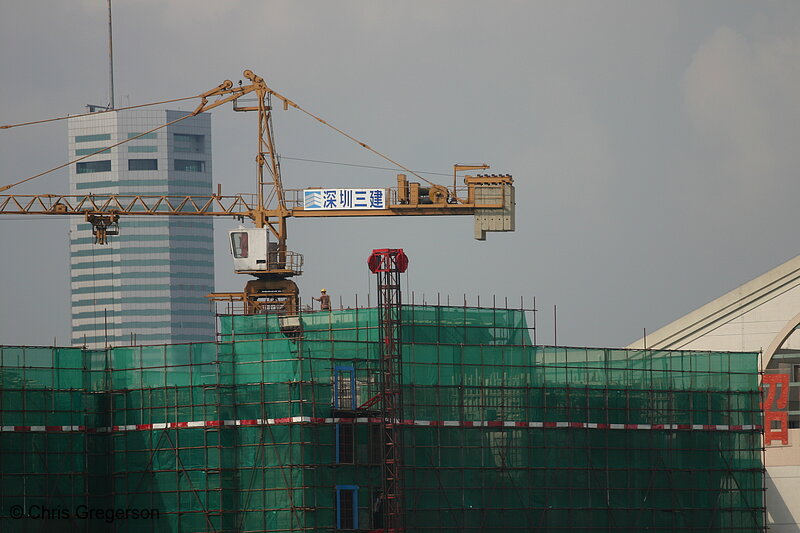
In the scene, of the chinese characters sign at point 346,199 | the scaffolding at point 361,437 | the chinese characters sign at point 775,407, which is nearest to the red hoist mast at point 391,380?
the scaffolding at point 361,437

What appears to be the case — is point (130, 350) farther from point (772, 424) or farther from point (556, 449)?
point (772, 424)

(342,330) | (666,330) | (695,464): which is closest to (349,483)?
(342,330)

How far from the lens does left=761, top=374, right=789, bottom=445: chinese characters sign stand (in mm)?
116125

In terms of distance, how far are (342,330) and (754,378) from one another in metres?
30.3

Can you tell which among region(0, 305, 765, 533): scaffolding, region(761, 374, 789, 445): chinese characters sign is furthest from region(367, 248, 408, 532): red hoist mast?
region(761, 374, 789, 445): chinese characters sign

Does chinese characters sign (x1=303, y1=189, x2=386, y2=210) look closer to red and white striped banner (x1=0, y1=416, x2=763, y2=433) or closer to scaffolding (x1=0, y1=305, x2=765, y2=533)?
scaffolding (x1=0, y1=305, x2=765, y2=533)

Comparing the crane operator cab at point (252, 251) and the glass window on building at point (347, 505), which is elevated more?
the crane operator cab at point (252, 251)

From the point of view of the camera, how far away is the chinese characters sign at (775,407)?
4572 inches

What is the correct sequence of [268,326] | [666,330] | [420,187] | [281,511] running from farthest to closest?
[420,187] → [666,330] → [268,326] → [281,511]

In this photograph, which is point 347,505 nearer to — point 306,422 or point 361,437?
point 361,437

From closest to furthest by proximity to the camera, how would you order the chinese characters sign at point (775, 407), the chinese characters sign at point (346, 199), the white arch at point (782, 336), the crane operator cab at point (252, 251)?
the chinese characters sign at point (775, 407), the white arch at point (782, 336), the chinese characters sign at point (346, 199), the crane operator cab at point (252, 251)

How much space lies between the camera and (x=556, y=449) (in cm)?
10756

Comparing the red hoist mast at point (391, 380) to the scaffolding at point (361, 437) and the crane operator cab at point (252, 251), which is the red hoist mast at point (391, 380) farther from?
the crane operator cab at point (252, 251)

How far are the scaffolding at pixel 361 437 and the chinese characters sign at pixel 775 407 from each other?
13.9 feet
